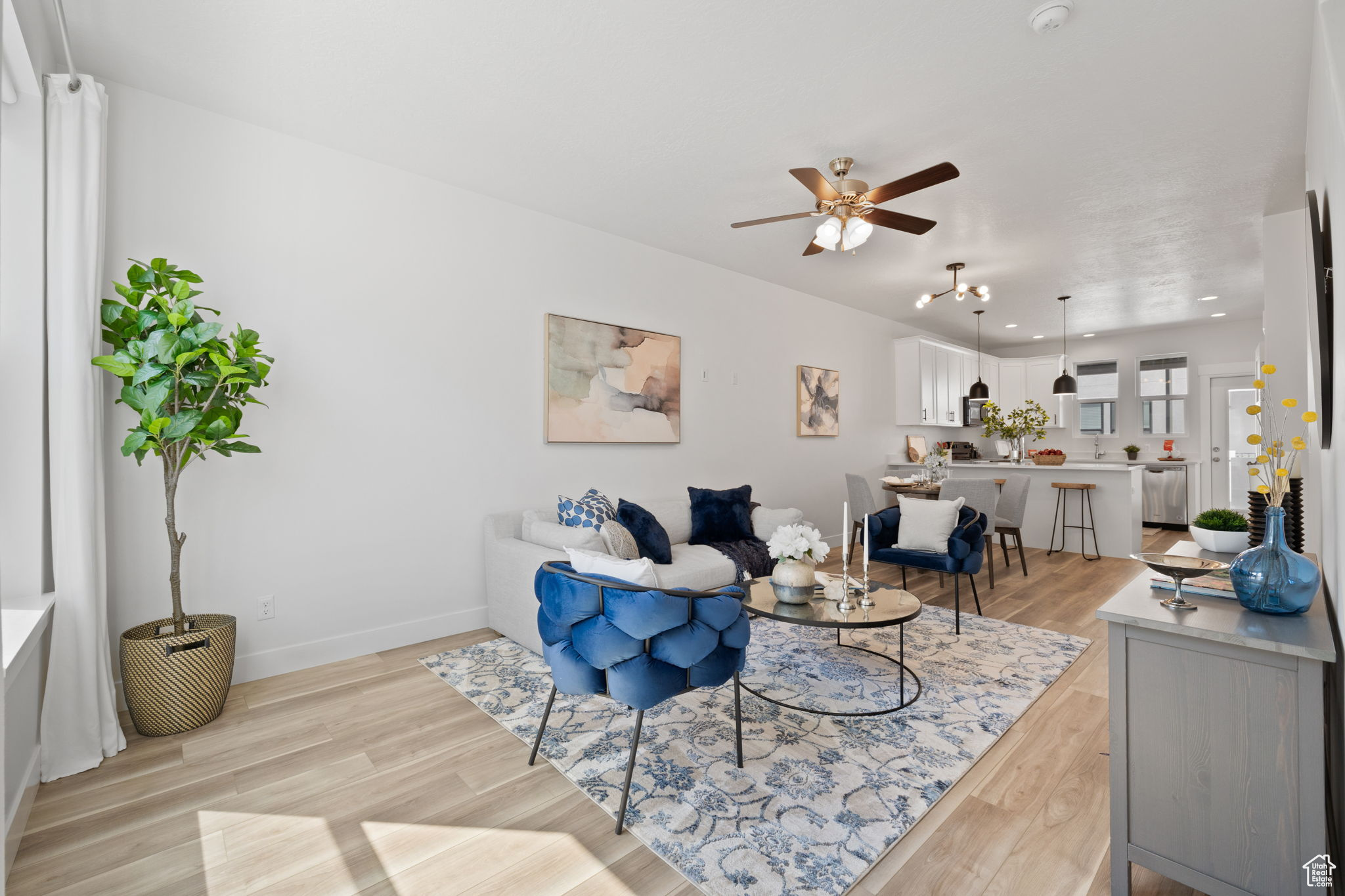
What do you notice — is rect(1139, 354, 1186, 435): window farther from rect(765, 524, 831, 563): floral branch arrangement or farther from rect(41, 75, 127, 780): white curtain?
rect(41, 75, 127, 780): white curtain

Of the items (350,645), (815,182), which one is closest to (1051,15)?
(815,182)

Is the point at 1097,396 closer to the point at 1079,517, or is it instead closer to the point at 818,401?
the point at 1079,517

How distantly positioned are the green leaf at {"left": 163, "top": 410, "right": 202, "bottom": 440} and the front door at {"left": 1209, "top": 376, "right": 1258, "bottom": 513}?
1032cm

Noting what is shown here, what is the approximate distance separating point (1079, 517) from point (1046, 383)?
2.95 meters

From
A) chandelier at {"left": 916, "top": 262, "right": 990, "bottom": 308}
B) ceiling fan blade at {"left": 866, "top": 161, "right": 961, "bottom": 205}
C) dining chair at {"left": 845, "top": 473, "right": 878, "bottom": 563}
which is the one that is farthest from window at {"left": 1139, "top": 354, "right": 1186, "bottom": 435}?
ceiling fan blade at {"left": 866, "top": 161, "right": 961, "bottom": 205}

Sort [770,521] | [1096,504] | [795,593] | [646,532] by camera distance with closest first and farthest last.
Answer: [795,593] < [646,532] < [770,521] < [1096,504]

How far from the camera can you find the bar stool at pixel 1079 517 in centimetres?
620

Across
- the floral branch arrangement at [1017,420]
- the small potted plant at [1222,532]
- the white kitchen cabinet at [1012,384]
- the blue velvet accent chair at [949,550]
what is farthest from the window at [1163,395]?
the small potted plant at [1222,532]

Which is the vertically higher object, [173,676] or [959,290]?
[959,290]

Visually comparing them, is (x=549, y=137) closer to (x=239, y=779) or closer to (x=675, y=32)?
(x=675, y=32)

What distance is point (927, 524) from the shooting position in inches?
164

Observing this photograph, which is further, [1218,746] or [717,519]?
[717,519]

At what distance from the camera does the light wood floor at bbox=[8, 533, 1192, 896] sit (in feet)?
5.50

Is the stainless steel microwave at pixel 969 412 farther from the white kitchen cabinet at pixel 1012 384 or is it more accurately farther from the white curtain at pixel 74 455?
the white curtain at pixel 74 455
